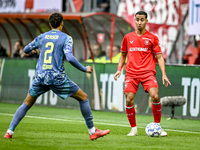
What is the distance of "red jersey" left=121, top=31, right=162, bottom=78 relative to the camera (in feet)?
24.9

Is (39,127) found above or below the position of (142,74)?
below

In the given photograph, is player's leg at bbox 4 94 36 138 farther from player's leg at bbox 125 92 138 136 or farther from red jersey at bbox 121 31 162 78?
red jersey at bbox 121 31 162 78

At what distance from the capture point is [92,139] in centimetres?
661

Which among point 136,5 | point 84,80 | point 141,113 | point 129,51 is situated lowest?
point 141,113

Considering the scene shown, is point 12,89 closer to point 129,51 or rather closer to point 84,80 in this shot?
point 84,80

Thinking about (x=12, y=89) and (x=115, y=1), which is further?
(x=115, y=1)

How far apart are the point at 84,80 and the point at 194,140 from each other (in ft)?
19.7

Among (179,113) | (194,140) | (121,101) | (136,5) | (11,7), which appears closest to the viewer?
(194,140)

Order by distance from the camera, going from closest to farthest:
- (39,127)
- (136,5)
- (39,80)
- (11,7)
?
1. (39,80)
2. (39,127)
3. (136,5)
4. (11,7)

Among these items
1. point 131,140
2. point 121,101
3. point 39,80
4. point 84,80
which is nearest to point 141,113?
point 121,101

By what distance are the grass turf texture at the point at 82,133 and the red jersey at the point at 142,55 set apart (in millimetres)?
1143

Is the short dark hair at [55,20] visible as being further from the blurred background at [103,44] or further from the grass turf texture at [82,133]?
the blurred background at [103,44]

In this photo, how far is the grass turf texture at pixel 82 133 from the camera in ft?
20.5

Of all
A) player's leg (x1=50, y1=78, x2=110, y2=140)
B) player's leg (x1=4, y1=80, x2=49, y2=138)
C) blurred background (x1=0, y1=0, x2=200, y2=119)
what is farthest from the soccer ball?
blurred background (x1=0, y1=0, x2=200, y2=119)
